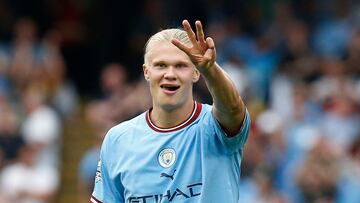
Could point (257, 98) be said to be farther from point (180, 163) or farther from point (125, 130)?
point (180, 163)

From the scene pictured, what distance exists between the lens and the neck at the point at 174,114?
5.97 meters

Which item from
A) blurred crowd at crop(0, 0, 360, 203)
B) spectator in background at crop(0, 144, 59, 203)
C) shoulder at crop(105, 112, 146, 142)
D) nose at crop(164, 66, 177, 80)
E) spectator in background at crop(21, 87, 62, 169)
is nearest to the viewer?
nose at crop(164, 66, 177, 80)

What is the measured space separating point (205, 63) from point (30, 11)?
12419 millimetres

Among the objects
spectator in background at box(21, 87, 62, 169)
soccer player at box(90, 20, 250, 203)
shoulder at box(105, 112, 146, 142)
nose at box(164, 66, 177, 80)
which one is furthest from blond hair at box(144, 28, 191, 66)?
spectator in background at box(21, 87, 62, 169)

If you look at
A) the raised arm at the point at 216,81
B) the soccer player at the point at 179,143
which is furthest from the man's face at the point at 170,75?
the raised arm at the point at 216,81

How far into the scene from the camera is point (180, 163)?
587 centimetres

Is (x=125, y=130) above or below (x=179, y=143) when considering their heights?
above

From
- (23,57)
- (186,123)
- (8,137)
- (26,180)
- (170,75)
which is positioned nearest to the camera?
(170,75)

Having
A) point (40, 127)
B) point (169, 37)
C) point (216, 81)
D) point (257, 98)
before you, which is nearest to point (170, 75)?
point (169, 37)

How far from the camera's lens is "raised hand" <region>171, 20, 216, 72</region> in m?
5.42

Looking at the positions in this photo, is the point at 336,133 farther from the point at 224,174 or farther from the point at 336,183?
the point at 224,174

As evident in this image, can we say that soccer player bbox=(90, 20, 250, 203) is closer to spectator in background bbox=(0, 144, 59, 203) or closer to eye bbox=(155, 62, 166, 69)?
eye bbox=(155, 62, 166, 69)

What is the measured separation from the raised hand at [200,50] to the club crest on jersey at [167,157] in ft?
2.11

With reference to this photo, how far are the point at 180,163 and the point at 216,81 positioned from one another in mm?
584
